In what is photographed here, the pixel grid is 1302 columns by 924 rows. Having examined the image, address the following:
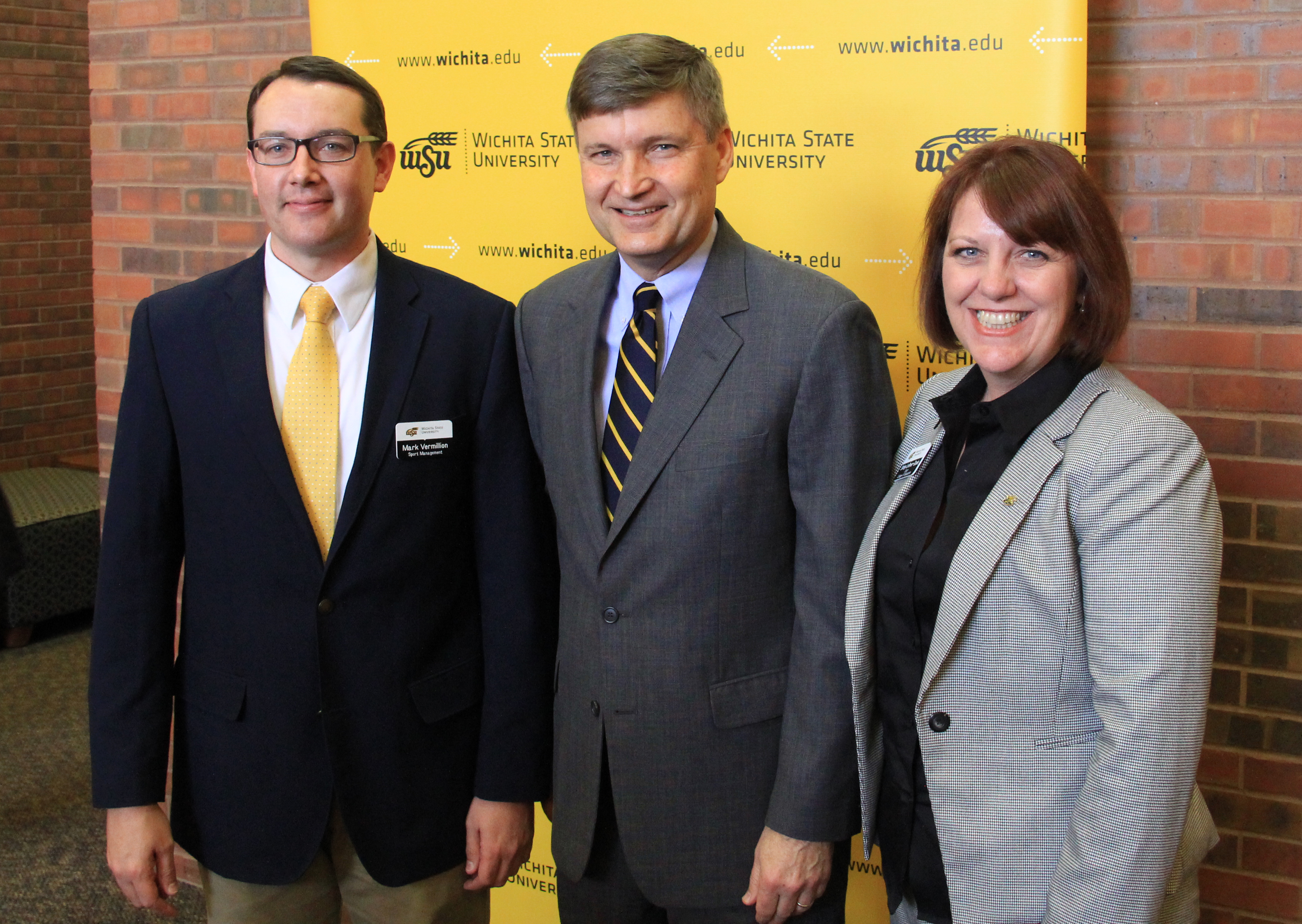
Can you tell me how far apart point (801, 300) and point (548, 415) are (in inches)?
18.1

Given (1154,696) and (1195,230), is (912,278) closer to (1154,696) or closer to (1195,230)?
(1195,230)

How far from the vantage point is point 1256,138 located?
7.73ft

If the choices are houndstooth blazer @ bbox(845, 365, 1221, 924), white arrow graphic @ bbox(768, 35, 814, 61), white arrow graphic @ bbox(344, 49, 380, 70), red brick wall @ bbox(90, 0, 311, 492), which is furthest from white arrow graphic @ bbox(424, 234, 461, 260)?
houndstooth blazer @ bbox(845, 365, 1221, 924)

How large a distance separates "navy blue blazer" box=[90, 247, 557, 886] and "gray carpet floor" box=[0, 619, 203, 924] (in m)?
1.83

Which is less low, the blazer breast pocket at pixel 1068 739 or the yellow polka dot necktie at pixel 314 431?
the yellow polka dot necktie at pixel 314 431

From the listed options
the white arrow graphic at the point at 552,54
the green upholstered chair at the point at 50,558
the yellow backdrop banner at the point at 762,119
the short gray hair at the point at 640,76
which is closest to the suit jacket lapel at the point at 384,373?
the short gray hair at the point at 640,76

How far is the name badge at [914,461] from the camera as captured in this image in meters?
1.75

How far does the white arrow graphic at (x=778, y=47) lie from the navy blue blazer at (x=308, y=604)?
1.11m

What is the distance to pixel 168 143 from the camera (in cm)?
345

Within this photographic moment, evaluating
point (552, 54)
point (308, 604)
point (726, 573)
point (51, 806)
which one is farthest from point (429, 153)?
point (51, 806)

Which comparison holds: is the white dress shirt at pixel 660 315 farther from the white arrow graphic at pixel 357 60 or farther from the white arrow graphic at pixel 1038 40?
the white arrow graphic at pixel 357 60

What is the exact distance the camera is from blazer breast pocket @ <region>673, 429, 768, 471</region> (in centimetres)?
175

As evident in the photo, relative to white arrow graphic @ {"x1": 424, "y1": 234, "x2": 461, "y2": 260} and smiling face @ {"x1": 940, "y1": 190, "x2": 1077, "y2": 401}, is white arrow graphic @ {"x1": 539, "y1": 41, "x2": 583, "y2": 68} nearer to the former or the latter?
white arrow graphic @ {"x1": 424, "y1": 234, "x2": 461, "y2": 260}

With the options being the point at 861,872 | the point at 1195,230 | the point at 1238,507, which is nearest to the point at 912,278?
the point at 1195,230
